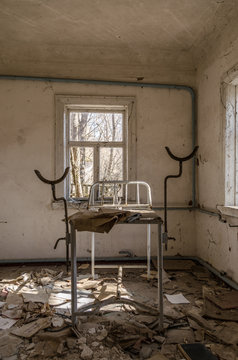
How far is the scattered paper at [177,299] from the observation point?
2.44 metres

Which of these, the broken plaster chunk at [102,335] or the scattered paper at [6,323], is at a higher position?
the broken plaster chunk at [102,335]

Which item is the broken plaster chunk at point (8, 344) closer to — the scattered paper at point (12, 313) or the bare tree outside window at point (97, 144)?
the scattered paper at point (12, 313)

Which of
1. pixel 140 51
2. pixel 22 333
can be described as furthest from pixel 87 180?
pixel 22 333

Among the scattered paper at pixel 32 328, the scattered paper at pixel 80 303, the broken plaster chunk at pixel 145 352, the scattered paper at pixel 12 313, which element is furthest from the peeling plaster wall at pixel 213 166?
the scattered paper at pixel 12 313

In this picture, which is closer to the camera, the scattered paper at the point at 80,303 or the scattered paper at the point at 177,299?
the scattered paper at the point at 80,303

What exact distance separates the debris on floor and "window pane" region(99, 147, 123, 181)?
1.34 metres

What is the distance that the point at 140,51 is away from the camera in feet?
11.5

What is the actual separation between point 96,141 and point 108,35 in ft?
4.28

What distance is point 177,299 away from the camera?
2504 millimetres

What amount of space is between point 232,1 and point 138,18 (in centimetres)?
92

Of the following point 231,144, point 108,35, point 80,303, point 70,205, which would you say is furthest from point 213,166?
point 80,303

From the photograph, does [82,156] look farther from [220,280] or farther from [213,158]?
[220,280]

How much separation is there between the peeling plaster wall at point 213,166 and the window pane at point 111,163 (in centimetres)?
109

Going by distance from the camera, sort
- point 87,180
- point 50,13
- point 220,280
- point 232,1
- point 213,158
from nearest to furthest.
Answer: point 232,1, point 50,13, point 220,280, point 213,158, point 87,180
